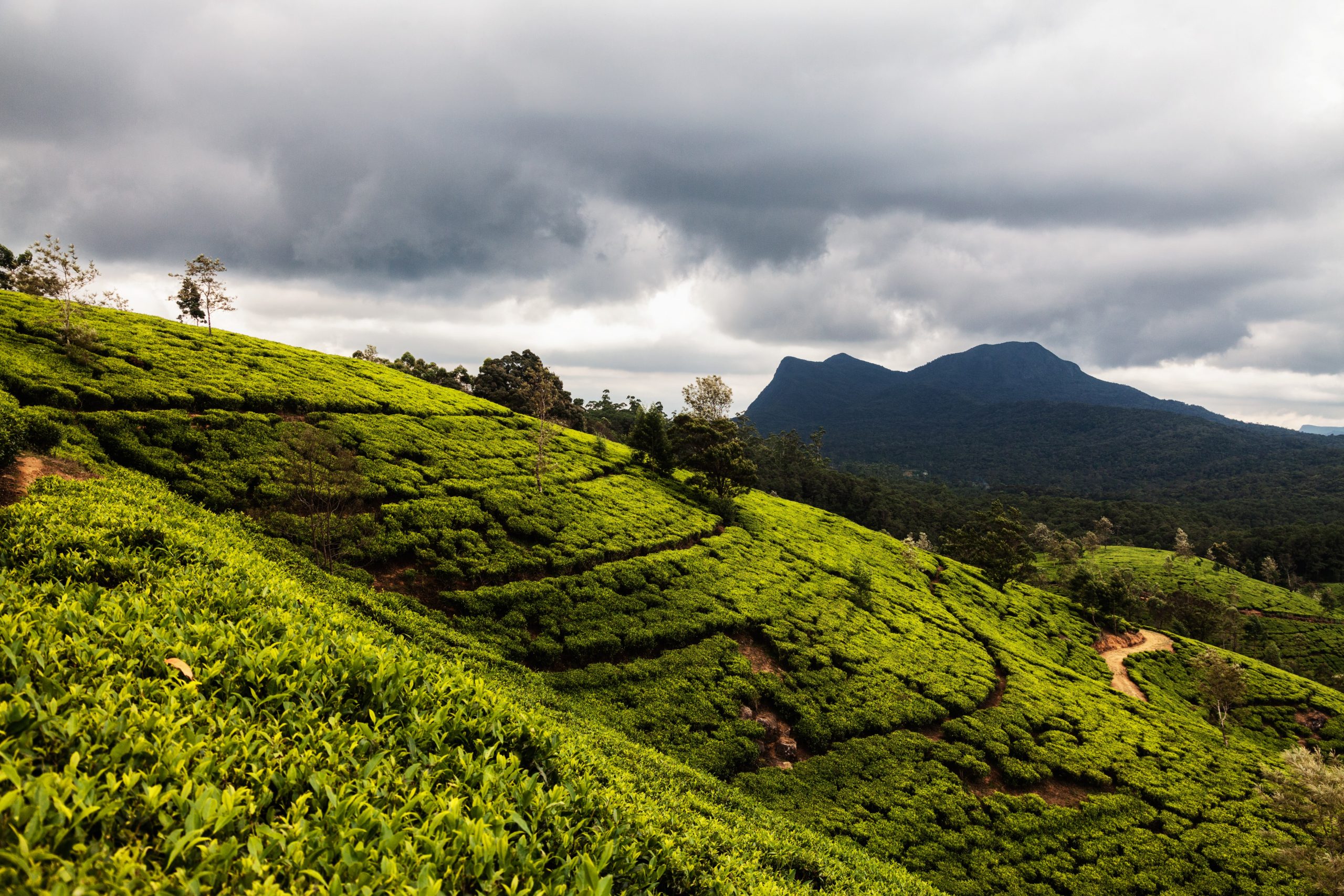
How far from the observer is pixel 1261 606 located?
75375 mm

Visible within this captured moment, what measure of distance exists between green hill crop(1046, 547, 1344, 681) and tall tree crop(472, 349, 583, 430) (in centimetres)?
6999

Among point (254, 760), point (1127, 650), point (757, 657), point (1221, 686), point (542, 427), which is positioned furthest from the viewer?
point (1127, 650)

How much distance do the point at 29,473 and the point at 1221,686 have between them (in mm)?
55424

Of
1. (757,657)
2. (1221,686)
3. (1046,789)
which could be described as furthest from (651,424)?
Result: (1221,686)

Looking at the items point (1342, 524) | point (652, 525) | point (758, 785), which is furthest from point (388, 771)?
point (1342, 524)

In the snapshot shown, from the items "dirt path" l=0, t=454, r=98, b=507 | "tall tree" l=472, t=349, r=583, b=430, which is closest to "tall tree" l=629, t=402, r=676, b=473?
"tall tree" l=472, t=349, r=583, b=430

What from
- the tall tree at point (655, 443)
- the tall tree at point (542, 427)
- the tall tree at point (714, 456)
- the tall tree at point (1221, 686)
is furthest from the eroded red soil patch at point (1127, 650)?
the tall tree at point (542, 427)

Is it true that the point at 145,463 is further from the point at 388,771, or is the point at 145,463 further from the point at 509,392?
the point at 509,392

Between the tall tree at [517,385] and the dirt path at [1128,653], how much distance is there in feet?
183

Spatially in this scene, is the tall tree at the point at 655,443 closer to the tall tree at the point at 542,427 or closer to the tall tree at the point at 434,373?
the tall tree at the point at 542,427

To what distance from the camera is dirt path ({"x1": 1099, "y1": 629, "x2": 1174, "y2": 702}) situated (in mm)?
35625

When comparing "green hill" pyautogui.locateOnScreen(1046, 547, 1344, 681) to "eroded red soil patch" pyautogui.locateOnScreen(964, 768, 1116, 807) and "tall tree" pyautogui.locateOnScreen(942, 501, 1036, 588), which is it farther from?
"eroded red soil patch" pyautogui.locateOnScreen(964, 768, 1116, 807)

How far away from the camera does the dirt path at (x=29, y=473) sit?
11.7 metres

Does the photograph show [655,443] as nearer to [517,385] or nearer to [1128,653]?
[517,385]
